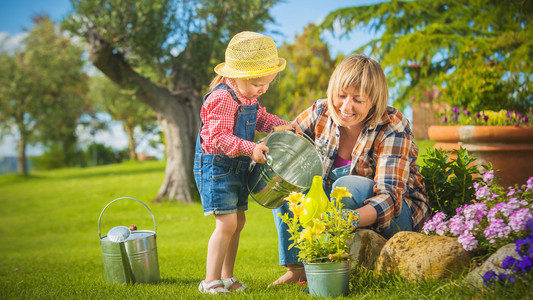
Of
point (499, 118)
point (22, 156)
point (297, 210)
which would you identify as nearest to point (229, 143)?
point (297, 210)

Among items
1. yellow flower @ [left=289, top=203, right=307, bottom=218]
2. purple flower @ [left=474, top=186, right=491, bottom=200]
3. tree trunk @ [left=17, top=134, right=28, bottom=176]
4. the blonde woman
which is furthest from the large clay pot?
tree trunk @ [left=17, top=134, right=28, bottom=176]

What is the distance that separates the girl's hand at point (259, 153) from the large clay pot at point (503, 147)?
337 cm

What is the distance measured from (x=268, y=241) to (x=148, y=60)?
A: 552cm

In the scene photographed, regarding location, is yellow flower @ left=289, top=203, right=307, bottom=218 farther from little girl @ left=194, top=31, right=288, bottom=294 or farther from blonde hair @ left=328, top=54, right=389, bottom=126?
blonde hair @ left=328, top=54, right=389, bottom=126

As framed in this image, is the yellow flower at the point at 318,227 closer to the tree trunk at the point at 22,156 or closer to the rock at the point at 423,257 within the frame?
the rock at the point at 423,257

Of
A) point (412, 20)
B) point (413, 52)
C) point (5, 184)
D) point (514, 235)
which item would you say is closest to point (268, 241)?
point (514, 235)

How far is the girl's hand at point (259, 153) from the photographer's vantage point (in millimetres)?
2436

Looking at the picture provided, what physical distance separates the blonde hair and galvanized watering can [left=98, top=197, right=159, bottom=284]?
1.54m

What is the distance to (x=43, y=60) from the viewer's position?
758 inches

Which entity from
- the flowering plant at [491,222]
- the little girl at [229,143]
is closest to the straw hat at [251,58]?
the little girl at [229,143]

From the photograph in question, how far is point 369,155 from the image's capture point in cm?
272

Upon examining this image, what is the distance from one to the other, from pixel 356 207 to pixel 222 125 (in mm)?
868

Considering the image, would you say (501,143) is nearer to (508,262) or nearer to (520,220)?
(520,220)

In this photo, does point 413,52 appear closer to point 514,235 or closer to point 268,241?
point 268,241
